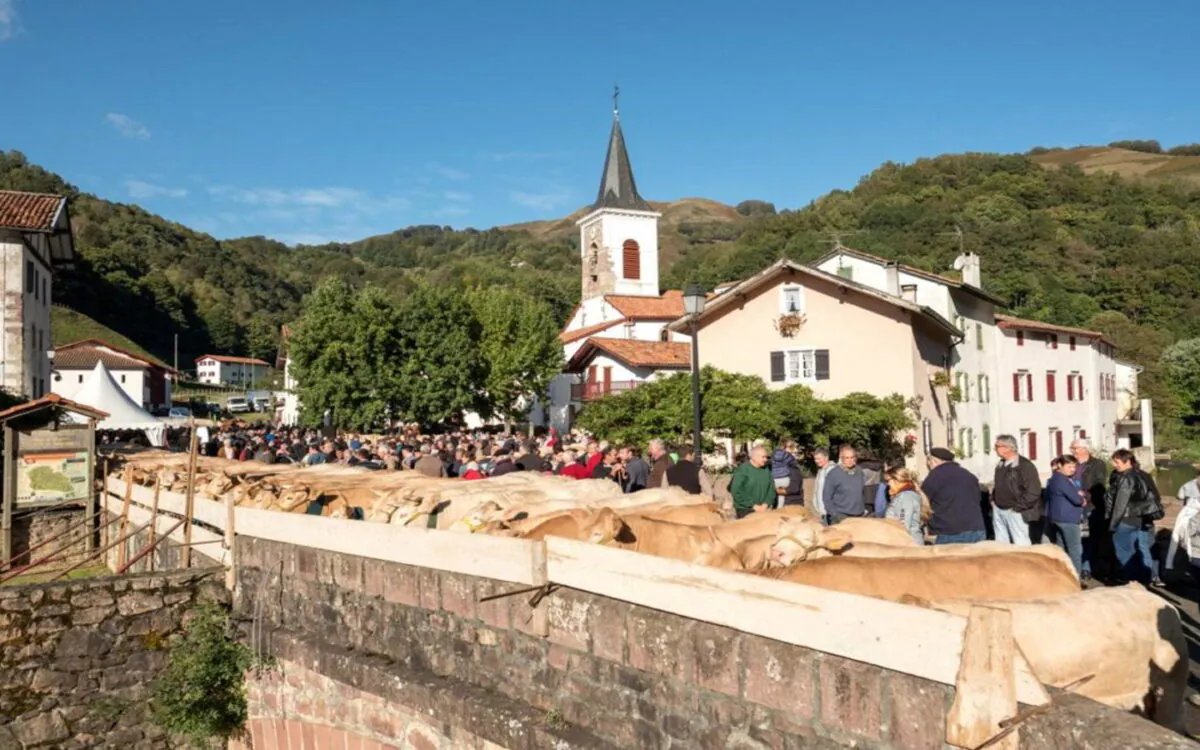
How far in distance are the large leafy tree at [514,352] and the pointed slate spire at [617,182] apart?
43.9 ft

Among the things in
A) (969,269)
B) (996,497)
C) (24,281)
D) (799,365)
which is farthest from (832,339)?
(24,281)

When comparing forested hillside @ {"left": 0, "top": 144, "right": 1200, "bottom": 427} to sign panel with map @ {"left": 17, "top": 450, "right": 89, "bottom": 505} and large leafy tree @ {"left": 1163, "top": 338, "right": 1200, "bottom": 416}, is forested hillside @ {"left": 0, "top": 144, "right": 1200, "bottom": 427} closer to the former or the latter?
large leafy tree @ {"left": 1163, "top": 338, "right": 1200, "bottom": 416}

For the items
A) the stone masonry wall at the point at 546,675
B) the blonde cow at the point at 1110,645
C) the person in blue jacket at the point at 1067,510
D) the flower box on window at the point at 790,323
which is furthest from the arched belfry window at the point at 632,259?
the blonde cow at the point at 1110,645

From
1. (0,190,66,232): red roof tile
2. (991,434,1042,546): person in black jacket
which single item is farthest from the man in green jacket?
(0,190,66,232): red roof tile

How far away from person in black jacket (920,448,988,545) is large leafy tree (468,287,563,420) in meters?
43.7

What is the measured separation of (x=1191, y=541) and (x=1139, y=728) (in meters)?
7.60

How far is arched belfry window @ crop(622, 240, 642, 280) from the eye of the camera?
218ft

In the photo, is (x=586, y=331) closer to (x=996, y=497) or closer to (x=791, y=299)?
(x=791, y=299)

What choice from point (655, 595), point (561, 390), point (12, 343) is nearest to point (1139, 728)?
point (655, 595)

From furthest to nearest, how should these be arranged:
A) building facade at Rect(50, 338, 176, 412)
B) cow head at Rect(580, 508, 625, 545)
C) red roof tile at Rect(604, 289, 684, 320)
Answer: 1. building facade at Rect(50, 338, 176, 412)
2. red roof tile at Rect(604, 289, 684, 320)
3. cow head at Rect(580, 508, 625, 545)

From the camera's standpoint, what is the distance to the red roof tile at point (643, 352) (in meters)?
47.7

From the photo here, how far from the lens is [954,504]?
8.73 meters

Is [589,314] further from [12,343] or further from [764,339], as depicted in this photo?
[12,343]

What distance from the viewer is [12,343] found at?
31812mm
